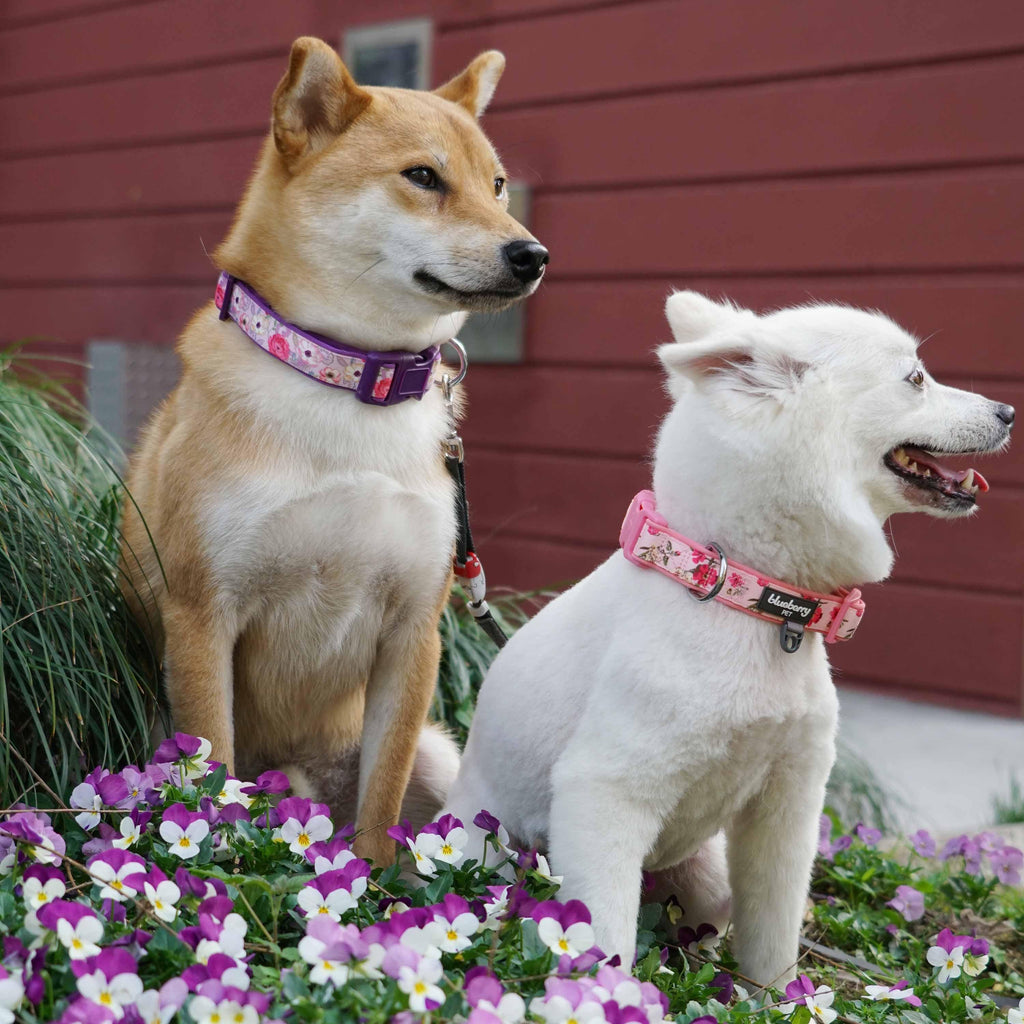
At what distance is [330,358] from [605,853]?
0.95 metres

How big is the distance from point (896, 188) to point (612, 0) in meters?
1.49

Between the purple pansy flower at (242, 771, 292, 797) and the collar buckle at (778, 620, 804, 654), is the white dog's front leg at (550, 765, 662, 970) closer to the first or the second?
the collar buckle at (778, 620, 804, 654)

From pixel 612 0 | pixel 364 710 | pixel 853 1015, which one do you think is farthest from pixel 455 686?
pixel 612 0

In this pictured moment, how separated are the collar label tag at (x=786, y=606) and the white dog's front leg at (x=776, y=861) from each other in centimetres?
22

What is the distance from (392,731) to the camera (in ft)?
7.57

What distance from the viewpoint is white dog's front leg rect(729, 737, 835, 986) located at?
2004 millimetres

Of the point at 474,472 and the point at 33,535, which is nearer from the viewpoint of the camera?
the point at 33,535

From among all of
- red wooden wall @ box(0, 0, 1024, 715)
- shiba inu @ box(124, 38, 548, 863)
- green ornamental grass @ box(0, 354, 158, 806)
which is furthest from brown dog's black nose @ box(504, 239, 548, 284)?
red wooden wall @ box(0, 0, 1024, 715)

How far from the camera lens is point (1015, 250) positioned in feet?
14.4

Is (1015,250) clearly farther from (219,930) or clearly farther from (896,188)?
(219,930)

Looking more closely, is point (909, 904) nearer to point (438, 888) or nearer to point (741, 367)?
point (438, 888)

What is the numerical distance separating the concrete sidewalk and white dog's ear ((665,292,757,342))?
1.98m

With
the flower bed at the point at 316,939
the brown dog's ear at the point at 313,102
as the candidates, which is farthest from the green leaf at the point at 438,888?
the brown dog's ear at the point at 313,102

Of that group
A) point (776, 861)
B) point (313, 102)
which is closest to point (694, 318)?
point (313, 102)
